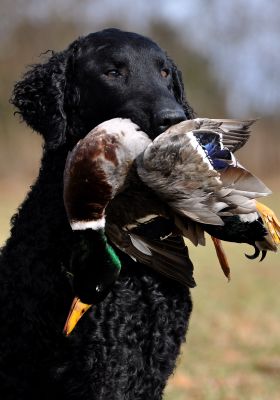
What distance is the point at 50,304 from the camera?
3.65 m

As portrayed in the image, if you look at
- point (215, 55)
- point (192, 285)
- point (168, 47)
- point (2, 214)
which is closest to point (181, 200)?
point (192, 285)

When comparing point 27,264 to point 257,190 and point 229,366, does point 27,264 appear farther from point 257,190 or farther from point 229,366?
point 229,366

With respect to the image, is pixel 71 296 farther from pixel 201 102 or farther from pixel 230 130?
pixel 201 102

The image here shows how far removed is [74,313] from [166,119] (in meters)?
0.96

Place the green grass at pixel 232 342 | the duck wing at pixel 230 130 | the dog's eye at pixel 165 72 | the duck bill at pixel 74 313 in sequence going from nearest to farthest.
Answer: the duck wing at pixel 230 130, the duck bill at pixel 74 313, the dog's eye at pixel 165 72, the green grass at pixel 232 342

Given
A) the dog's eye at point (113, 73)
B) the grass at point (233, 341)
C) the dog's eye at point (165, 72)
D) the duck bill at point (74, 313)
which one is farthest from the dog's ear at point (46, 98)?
the grass at point (233, 341)

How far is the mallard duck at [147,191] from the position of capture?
120 inches

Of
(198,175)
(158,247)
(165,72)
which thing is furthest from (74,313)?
(165,72)

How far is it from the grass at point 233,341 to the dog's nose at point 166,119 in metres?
2.77

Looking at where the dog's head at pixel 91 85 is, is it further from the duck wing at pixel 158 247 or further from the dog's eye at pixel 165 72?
the duck wing at pixel 158 247

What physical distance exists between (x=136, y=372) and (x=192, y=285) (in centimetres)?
49

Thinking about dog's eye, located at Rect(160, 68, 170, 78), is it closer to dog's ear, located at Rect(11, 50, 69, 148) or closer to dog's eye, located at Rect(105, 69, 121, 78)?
dog's eye, located at Rect(105, 69, 121, 78)

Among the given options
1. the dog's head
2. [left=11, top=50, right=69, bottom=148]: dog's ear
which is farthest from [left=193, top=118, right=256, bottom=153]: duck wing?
[left=11, top=50, right=69, bottom=148]: dog's ear

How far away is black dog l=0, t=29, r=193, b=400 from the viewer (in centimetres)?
359
